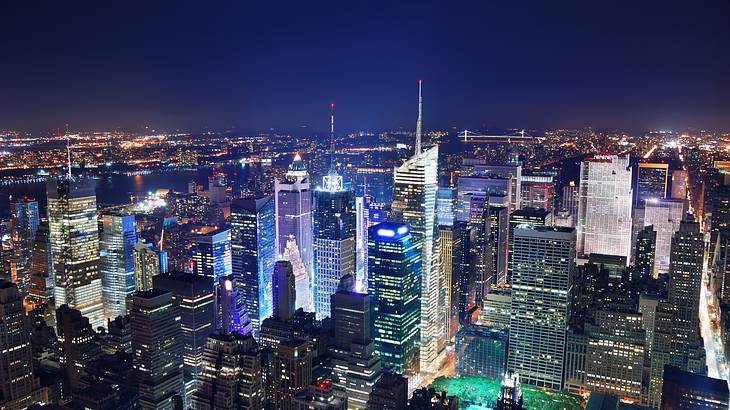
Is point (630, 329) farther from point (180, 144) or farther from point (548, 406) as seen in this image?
point (180, 144)

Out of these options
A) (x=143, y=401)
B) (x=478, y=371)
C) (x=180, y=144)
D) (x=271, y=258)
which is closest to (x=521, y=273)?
(x=478, y=371)

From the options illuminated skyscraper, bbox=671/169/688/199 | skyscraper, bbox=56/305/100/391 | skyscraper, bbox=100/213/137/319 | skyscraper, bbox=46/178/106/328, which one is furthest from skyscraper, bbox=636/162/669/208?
skyscraper, bbox=46/178/106/328

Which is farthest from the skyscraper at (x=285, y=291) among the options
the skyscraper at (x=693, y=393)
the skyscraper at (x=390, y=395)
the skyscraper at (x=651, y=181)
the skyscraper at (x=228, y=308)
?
the skyscraper at (x=651, y=181)

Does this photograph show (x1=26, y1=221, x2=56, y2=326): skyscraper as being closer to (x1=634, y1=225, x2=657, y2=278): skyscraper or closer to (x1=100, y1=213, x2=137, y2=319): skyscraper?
(x1=100, y1=213, x2=137, y2=319): skyscraper

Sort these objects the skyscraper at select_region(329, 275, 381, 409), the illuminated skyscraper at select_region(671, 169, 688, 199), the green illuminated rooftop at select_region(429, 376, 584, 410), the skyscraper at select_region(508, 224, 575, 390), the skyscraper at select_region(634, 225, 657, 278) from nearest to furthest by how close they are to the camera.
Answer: the skyscraper at select_region(329, 275, 381, 409) → the green illuminated rooftop at select_region(429, 376, 584, 410) → the skyscraper at select_region(508, 224, 575, 390) → the skyscraper at select_region(634, 225, 657, 278) → the illuminated skyscraper at select_region(671, 169, 688, 199)

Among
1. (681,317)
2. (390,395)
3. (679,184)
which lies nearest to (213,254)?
(390,395)

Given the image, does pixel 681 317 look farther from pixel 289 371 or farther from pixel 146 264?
pixel 146 264
